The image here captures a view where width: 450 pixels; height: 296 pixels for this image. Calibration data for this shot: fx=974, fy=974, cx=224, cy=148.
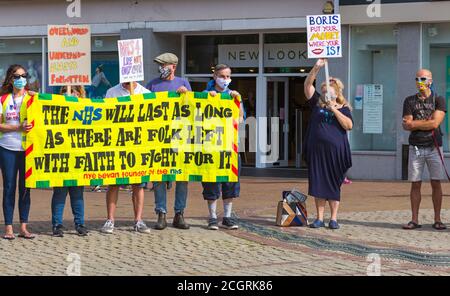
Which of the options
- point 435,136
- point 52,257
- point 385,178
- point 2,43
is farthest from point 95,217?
point 2,43

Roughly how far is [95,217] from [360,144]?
28.6ft

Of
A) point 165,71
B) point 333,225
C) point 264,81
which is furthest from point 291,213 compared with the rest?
point 264,81

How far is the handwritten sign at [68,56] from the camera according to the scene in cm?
1358

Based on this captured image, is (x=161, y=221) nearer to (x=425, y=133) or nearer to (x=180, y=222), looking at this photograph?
(x=180, y=222)

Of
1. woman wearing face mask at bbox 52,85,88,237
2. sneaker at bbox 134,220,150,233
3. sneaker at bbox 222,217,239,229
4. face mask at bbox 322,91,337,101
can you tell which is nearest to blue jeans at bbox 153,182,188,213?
sneaker at bbox 134,220,150,233

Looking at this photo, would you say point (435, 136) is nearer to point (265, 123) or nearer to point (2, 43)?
point (265, 123)

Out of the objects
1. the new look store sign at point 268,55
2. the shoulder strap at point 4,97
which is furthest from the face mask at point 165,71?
the new look store sign at point 268,55

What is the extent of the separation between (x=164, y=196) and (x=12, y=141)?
77.0 inches

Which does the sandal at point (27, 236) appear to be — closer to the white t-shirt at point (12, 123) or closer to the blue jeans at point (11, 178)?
the blue jeans at point (11, 178)

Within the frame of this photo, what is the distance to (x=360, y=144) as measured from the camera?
20.6m

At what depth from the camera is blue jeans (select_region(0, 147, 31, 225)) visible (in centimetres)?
1097

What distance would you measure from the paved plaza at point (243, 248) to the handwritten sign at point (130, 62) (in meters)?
1.85

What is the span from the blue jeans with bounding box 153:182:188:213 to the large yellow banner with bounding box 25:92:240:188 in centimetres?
13
